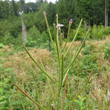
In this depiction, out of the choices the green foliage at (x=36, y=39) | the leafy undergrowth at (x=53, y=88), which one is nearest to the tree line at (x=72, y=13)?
the green foliage at (x=36, y=39)

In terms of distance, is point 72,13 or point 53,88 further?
point 72,13

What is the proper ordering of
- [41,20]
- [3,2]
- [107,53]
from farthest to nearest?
[3,2], [41,20], [107,53]

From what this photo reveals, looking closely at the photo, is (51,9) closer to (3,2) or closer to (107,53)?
(3,2)

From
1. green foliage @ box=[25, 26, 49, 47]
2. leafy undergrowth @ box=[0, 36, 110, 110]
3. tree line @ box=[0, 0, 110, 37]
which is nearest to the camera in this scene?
leafy undergrowth @ box=[0, 36, 110, 110]

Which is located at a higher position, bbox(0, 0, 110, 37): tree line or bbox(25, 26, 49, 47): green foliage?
bbox(0, 0, 110, 37): tree line

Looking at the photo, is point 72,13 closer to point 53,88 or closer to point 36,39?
point 36,39

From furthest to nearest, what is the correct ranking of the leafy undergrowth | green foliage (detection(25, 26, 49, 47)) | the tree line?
the tree line → green foliage (detection(25, 26, 49, 47)) → the leafy undergrowth

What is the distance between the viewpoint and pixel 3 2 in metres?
21.9

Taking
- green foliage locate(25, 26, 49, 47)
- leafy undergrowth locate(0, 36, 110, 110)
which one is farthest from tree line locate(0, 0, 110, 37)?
leafy undergrowth locate(0, 36, 110, 110)

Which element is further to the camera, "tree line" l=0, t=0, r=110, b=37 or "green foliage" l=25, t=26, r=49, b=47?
"tree line" l=0, t=0, r=110, b=37

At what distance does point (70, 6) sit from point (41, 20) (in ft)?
17.3

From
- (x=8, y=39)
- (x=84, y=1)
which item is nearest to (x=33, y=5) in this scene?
(x=84, y=1)

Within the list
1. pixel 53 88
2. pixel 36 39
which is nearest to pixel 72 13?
pixel 36 39

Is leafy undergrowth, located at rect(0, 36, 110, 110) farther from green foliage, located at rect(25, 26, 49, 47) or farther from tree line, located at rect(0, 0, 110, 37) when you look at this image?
tree line, located at rect(0, 0, 110, 37)
